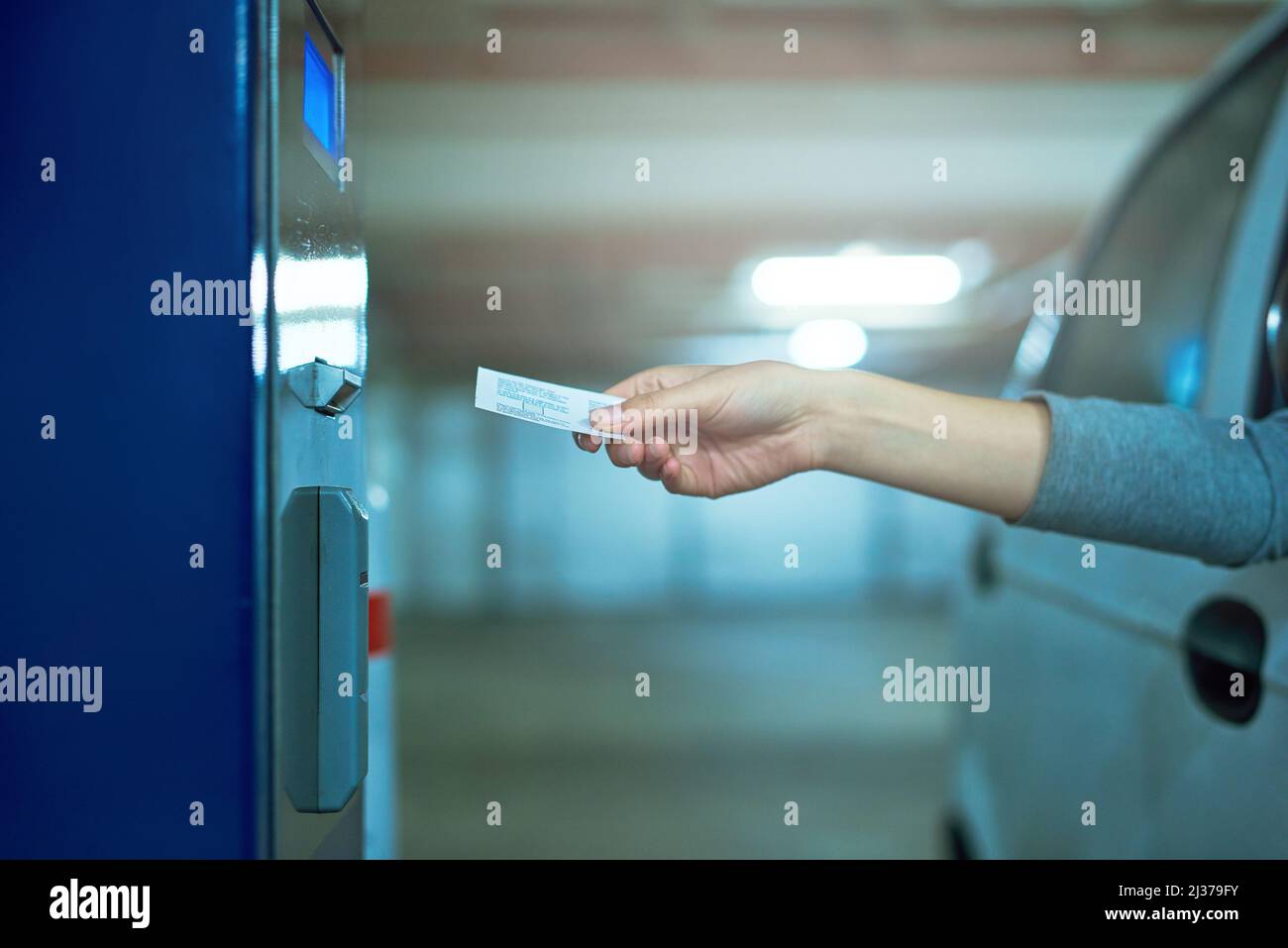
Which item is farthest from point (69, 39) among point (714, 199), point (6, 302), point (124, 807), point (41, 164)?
point (714, 199)

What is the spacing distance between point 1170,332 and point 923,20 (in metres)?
3.27

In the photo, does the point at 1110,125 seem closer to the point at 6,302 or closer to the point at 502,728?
the point at 502,728

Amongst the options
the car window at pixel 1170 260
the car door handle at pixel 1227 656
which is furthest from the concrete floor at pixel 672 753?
the car door handle at pixel 1227 656

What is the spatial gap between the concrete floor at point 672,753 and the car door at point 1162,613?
4.71ft

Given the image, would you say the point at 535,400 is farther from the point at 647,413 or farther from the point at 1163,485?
the point at 1163,485

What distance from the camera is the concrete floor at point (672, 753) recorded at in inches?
136

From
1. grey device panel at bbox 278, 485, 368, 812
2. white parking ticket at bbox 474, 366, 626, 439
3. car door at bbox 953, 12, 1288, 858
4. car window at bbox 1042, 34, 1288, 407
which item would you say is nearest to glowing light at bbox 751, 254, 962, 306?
A: car window at bbox 1042, 34, 1288, 407

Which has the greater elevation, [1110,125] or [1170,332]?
[1110,125]

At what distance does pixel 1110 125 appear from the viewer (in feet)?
17.8

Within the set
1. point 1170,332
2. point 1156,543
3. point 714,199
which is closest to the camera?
point 1156,543

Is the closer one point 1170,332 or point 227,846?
point 227,846

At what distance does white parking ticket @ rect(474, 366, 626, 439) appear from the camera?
938 mm

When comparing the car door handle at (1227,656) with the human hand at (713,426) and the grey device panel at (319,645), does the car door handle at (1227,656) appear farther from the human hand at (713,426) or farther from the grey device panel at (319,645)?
the grey device panel at (319,645)
